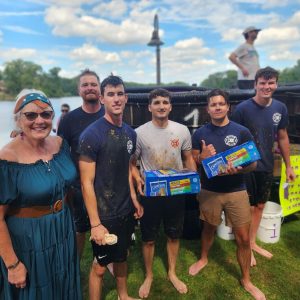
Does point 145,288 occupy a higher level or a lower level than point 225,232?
lower

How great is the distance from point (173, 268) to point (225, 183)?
49.0 inches

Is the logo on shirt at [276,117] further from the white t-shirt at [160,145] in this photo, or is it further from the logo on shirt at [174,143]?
the logo on shirt at [174,143]

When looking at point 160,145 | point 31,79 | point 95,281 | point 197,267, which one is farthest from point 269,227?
point 31,79

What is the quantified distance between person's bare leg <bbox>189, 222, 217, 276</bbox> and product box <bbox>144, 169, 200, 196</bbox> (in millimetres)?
1020

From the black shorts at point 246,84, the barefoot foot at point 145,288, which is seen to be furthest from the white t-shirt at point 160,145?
the black shorts at point 246,84

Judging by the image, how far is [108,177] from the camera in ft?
7.61

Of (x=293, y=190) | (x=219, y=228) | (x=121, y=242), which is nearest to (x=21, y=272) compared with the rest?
(x=121, y=242)

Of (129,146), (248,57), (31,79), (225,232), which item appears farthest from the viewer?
(31,79)

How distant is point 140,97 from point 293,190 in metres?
2.74

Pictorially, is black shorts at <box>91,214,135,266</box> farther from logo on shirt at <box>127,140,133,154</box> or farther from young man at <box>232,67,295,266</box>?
young man at <box>232,67,295,266</box>

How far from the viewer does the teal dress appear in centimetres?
173

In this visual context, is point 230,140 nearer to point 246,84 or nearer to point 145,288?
point 145,288

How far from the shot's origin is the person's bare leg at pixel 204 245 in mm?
3433

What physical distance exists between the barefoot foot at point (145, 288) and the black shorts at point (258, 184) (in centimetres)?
166
